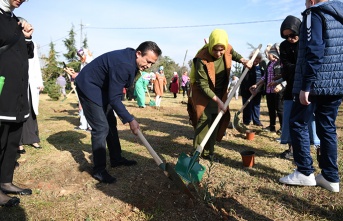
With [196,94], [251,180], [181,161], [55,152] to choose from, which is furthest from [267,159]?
[55,152]

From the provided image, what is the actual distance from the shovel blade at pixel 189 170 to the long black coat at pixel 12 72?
1.79 meters

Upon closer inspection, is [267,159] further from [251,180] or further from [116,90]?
[116,90]

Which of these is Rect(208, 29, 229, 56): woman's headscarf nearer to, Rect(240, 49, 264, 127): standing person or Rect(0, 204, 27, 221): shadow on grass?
Rect(0, 204, 27, 221): shadow on grass

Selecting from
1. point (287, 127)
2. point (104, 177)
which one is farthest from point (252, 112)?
Result: point (104, 177)

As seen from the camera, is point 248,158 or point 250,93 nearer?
point 248,158

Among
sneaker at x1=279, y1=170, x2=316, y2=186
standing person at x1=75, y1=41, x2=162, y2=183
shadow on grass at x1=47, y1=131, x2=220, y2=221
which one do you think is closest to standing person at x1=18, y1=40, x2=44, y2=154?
shadow on grass at x1=47, y1=131, x2=220, y2=221

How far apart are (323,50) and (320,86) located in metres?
0.36

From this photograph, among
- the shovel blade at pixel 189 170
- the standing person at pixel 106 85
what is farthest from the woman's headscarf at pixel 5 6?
the shovel blade at pixel 189 170

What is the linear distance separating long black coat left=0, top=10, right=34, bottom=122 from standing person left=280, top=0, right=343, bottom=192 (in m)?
2.90

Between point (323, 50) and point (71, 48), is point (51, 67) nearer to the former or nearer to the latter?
point (71, 48)

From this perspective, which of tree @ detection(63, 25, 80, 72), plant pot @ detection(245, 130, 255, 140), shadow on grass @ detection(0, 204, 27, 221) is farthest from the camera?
tree @ detection(63, 25, 80, 72)

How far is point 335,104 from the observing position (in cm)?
276

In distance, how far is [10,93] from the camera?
2646mm

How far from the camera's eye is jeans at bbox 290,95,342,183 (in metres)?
2.78
